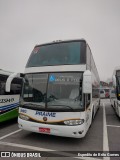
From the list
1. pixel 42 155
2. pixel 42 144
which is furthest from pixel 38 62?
pixel 42 155

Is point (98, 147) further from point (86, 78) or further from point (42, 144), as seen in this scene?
point (86, 78)

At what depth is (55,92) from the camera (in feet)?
20.3

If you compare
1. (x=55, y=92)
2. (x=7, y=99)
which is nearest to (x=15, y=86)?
(x=7, y=99)

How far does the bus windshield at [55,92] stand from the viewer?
5914 millimetres

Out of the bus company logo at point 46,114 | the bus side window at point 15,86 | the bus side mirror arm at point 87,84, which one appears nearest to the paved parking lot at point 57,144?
the bus company logo at point 46,114

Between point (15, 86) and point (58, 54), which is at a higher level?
point (58, 54)

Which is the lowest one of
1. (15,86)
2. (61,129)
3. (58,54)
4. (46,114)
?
(61,129)

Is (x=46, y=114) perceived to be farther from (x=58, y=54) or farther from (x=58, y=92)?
(x=58, y=54)

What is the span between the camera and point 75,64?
6477mm

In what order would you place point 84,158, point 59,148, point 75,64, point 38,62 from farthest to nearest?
point 38,62 < point 75,64 < point 59,148 < point 84,158

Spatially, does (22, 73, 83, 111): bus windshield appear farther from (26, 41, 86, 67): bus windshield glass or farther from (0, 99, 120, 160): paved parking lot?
(0, 99, 120, 160): paved parking lot

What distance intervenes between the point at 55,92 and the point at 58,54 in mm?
1739

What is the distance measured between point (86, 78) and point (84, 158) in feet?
7.90

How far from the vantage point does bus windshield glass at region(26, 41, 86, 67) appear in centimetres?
668
